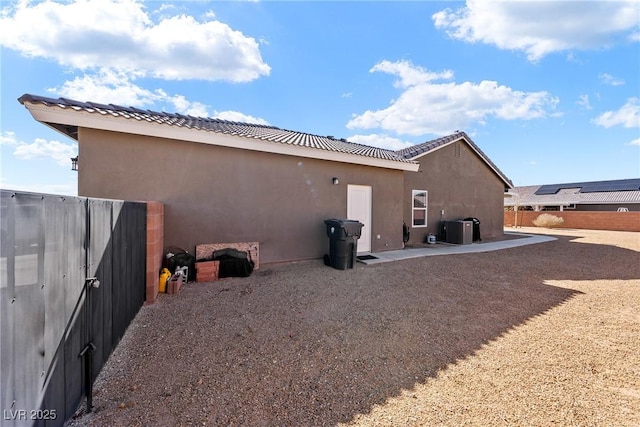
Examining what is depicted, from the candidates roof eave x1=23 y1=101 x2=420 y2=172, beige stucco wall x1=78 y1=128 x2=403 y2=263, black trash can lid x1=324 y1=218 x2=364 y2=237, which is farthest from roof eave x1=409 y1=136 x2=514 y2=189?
black trash can lid x1=324 y1=218 x2=364 y2=237

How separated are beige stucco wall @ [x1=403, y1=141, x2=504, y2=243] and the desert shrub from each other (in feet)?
32.6

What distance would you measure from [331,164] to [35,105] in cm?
657

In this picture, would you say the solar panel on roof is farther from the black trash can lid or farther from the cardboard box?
the cardboard box

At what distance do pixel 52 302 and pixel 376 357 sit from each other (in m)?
3.01

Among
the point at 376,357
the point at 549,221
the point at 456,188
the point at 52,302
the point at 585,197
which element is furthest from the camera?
the point at 585,197

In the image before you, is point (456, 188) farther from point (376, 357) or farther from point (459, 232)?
point (376, 357)

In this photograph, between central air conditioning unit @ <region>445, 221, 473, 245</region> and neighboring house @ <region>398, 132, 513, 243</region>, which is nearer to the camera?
central air conditioning unit @ <region>445, 221, 473, 245</region>

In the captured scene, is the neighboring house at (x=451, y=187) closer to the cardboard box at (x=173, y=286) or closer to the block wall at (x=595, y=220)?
the cardboard box at (x=173, y=286)

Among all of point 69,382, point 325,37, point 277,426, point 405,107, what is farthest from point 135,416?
point 405,107

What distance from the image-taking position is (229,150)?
658 cm

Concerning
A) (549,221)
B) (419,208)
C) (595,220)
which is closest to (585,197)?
(595,220)

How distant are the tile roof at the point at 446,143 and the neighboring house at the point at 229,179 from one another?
2.36 metres

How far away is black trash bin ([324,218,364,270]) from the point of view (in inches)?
270

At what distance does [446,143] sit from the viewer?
12.5 meters
